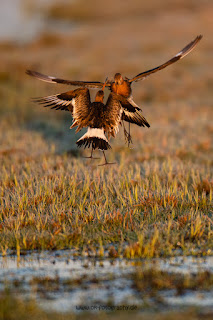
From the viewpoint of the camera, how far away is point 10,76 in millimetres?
23391

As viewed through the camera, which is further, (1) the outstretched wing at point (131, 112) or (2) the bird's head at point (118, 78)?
(1) the outstretched wing at point (131, 112)

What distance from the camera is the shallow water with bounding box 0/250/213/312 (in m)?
4.05

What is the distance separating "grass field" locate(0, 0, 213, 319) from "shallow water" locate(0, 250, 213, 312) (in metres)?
0.19

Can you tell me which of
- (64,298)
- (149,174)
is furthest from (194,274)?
(149,174)

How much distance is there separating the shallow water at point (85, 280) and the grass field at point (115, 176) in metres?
0.19

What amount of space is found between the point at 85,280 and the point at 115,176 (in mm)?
3812

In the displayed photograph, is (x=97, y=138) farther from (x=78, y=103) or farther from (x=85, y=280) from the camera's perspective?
(x=85, y=280)

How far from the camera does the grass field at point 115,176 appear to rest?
18.5 feet

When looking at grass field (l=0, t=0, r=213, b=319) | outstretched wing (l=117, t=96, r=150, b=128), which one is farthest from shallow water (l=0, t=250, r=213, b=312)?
outstretched wing (l=117, t=96, r=150, b=128)

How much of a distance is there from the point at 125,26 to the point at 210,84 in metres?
21.8

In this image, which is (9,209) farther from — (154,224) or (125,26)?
(125,26)

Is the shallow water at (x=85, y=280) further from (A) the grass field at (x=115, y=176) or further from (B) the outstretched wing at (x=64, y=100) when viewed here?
(B) the outstretched wing at (x=64, y=100)

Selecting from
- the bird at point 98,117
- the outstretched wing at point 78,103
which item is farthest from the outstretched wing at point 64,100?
the bird at point 98,117

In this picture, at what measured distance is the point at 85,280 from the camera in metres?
4.55
